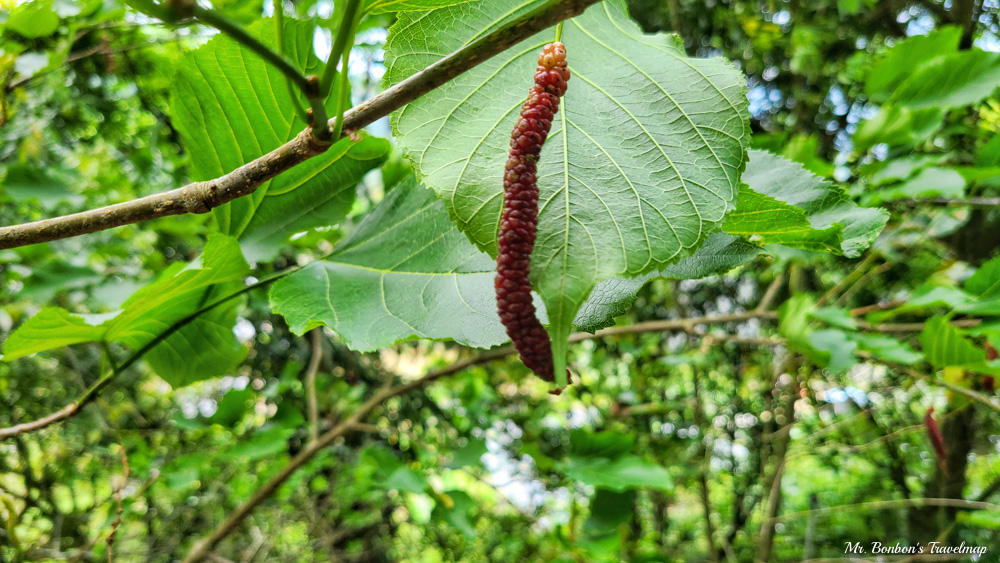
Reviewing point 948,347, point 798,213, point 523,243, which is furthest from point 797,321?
point 523,243

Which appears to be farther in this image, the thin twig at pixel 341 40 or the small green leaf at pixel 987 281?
the small green leaf at pixel 987 281

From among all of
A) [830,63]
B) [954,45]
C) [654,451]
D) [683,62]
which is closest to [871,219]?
[683,62]

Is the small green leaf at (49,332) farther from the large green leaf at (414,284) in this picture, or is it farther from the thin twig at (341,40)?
the thin twig at (341,40)

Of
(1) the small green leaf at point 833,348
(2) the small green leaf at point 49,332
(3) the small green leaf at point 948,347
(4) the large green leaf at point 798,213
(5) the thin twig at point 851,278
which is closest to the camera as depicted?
(4) the large green leaf at point 798,213

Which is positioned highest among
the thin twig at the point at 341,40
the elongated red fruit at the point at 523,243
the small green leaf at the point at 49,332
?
the thin twig at the point at 341,40

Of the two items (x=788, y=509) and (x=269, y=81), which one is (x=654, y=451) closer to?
(x=788, y=509)

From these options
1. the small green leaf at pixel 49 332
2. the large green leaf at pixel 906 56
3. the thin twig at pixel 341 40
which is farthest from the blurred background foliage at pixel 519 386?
the thin twig at pixel 341 40

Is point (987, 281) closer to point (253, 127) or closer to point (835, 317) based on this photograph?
point (835, 317)

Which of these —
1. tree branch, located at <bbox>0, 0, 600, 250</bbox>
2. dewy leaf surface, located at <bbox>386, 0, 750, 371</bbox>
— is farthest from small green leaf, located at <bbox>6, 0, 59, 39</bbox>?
dewy leaf surface, located at <bbox>386, 0, 750, 371</bbox>

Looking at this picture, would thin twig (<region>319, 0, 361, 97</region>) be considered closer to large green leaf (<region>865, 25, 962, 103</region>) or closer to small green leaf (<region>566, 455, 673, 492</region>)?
small green leaf (<region>566, 455, 673, 492</region>)
